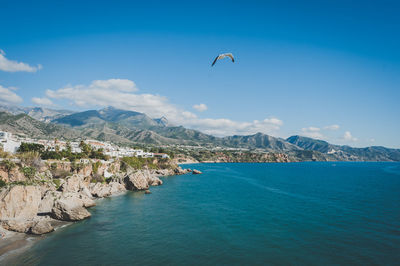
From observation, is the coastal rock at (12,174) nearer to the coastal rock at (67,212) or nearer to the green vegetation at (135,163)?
the coastal rock at (67,212)

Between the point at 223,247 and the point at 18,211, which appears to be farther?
the point at 18,211

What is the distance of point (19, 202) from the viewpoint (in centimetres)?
2659

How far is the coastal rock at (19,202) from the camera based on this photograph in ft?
83.6

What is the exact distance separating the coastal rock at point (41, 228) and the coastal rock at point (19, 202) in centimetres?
320

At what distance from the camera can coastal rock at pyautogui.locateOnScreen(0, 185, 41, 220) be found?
2547cm

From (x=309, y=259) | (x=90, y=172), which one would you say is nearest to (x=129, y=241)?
(x=309, y=259)

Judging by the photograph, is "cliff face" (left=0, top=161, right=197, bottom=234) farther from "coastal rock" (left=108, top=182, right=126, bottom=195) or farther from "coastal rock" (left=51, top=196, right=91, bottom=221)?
"coastal rock" (left=108, top=182, right=126, bottom=195)

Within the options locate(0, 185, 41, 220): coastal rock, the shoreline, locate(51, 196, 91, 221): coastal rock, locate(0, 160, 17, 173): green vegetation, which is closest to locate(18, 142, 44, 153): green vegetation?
locate(0, 160, 17, 173): green vegetation

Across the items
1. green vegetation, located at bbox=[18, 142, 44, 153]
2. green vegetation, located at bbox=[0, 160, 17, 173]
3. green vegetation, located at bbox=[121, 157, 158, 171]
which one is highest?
green vegetation, located at bbox=[18, 142, 44, 153]

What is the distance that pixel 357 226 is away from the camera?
28.8 metres

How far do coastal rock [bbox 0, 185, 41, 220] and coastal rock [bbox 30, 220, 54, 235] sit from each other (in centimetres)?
320

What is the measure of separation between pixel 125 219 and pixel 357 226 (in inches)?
1171

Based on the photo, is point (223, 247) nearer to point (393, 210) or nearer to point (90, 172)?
point (393, 210)

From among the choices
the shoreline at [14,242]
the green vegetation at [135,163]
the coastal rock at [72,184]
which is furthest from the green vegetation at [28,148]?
the shoreline at [14,242]
